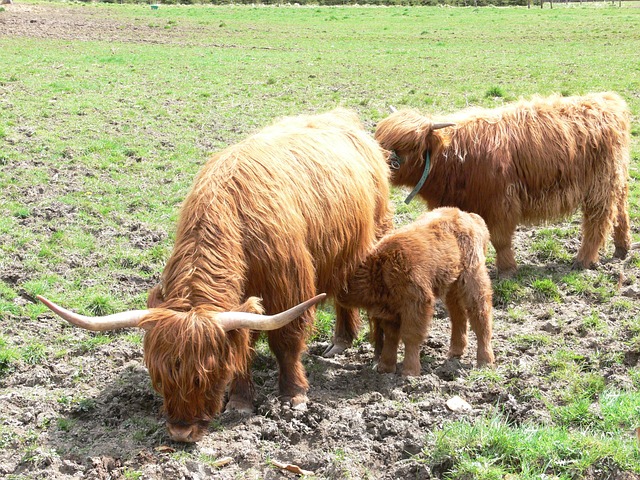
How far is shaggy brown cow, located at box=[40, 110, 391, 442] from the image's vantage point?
405 cm

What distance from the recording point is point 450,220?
579cm

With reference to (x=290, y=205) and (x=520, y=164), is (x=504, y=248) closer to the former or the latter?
(x=520, y=164)

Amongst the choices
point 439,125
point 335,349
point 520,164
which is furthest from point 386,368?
point 520,164

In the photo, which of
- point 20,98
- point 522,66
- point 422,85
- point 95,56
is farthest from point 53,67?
point 522,66

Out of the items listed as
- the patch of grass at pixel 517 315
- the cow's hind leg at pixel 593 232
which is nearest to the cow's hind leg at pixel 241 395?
the patch of grass at pixel 517 315

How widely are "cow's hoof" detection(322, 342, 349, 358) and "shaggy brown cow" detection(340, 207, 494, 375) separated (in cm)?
40

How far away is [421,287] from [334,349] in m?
1.15

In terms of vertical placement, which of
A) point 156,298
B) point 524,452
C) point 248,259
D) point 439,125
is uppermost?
point 439,125

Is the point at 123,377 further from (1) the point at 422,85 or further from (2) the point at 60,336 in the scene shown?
(1) the point at 422,85

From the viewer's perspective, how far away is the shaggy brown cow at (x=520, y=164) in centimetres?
720

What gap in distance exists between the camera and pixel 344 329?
6.16m

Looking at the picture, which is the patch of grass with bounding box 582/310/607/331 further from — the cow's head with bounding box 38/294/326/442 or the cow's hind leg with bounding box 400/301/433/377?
the cow's head with bounding box 38/294/326/442

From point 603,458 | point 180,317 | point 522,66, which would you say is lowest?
point 603,458

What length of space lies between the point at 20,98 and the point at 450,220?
36.2 feet
